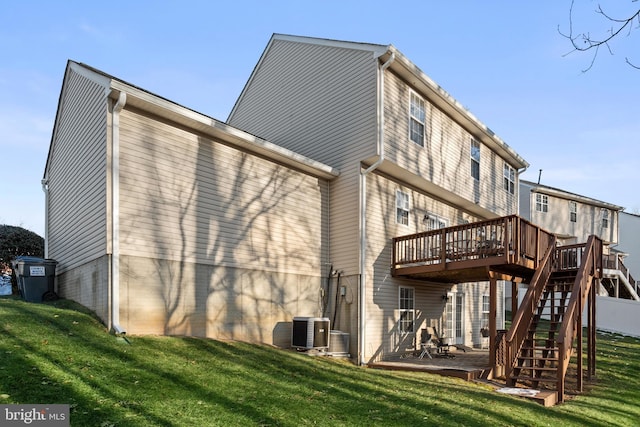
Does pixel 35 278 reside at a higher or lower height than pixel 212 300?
higher

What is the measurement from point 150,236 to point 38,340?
9.60 feet

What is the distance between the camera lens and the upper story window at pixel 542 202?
101ft

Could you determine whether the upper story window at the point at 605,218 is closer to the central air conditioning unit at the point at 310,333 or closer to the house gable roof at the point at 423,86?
the house gable roof at the point at 423,86

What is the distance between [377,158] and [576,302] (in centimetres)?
574

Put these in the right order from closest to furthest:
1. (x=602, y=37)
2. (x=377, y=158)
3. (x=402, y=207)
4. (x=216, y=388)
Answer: (x=602, y=37) → (x=216, y=388) → (x=377, y=158) → (x=402, y=207)

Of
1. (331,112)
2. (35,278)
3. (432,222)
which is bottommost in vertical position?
(35,278)

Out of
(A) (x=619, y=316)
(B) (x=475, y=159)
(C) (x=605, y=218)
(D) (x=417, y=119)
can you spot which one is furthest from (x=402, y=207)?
(C) (x=605, y=218)

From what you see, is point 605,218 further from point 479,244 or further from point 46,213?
point 46,213

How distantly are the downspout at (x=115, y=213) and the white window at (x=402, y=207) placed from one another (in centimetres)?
813

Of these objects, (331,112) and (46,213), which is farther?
(46,213)

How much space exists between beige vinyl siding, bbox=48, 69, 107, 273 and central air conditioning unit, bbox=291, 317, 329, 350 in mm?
4852

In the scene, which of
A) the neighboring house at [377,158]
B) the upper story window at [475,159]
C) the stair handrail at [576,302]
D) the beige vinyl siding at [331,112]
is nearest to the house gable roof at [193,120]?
the beige vinyl siding at [331,112]

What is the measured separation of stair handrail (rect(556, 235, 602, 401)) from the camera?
9.38 meters

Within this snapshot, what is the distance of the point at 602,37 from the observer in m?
4.92
